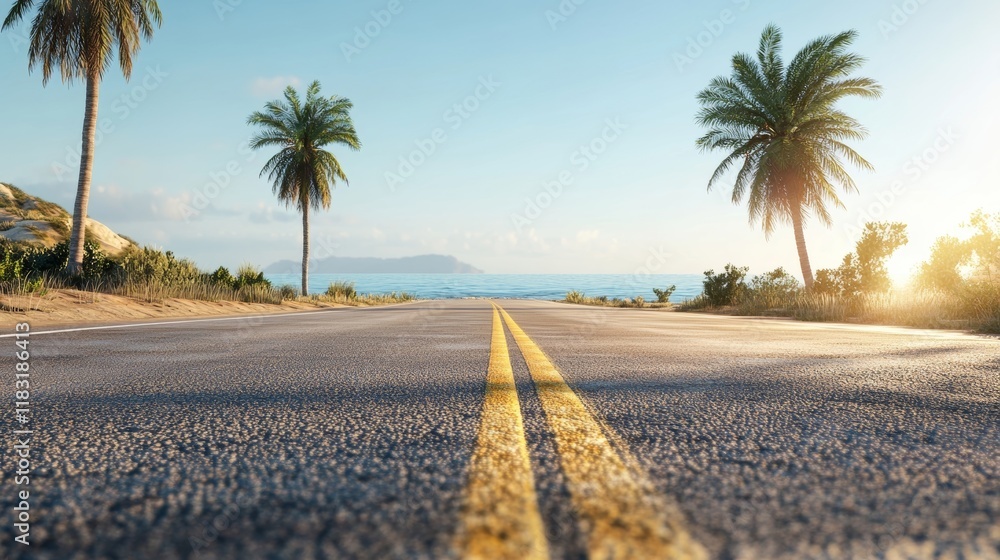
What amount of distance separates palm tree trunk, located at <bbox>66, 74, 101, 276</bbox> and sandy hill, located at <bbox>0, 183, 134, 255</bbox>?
10.7 metres

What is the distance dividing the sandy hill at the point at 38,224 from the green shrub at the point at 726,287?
2642cm

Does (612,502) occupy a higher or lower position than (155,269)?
lower

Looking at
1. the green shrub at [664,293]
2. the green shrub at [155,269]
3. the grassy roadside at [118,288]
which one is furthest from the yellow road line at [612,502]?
the green shrub at [664,293]

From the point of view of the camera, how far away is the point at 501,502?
1135mm

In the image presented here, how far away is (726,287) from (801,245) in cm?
334

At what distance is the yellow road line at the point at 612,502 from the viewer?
0.94 m

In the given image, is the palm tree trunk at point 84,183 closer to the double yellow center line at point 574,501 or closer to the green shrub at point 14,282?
the green shrub at point 14,282

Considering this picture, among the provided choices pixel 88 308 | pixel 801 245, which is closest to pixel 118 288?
pixel 88 308

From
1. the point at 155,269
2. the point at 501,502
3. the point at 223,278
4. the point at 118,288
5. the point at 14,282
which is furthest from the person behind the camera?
the point at 223,278

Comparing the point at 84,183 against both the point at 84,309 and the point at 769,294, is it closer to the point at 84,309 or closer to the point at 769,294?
the point at 84,309

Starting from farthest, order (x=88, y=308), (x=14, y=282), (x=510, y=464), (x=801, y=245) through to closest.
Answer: (x=801, y=245), (x=14, y=282), (x=88, y=308), (x=510, y=464)

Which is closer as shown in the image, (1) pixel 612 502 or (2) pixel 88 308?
(1) pixel 612 502

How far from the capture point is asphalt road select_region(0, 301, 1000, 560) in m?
1.00

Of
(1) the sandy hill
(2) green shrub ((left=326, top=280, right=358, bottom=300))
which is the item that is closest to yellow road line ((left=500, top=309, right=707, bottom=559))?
(1) the sandy hill
